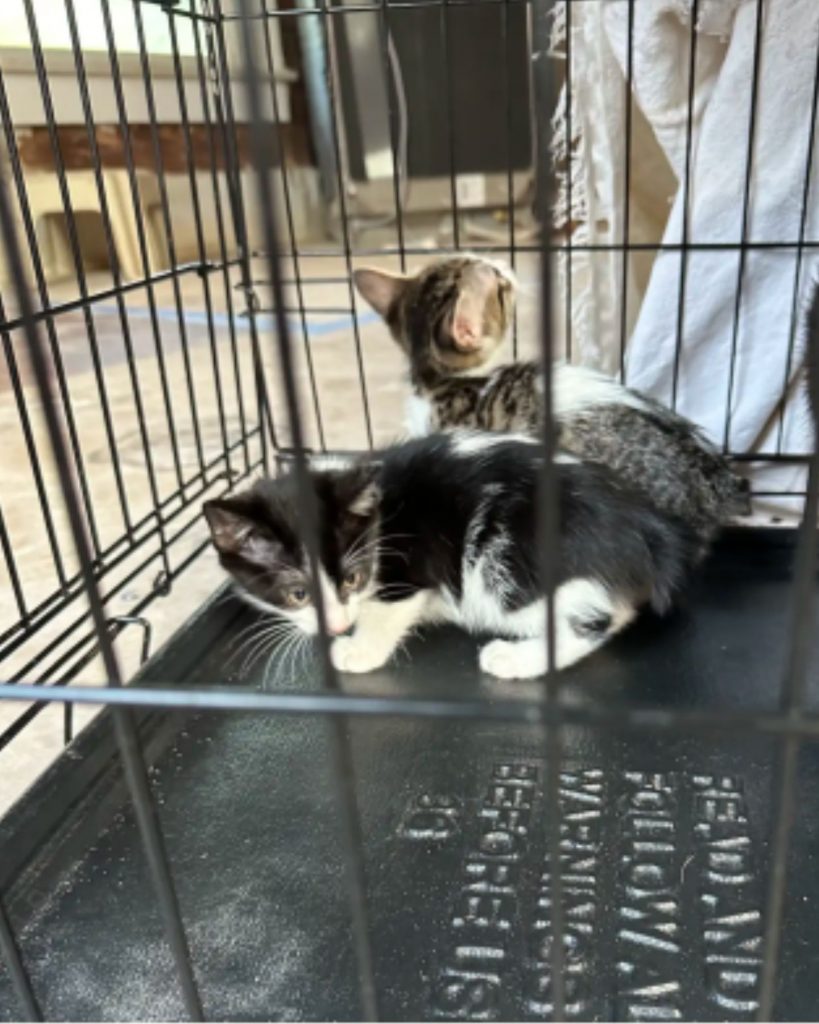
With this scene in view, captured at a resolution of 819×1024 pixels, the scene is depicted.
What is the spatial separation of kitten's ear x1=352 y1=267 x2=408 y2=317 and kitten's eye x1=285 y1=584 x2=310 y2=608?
733mm

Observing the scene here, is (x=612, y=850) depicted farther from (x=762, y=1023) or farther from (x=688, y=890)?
(x=762, y=1023)

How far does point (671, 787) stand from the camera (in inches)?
39.2

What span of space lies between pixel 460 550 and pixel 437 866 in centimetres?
48

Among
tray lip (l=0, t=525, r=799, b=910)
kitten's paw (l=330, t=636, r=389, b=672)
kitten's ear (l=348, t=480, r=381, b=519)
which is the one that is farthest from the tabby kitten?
tray lip (l=0, t=525, r=799, b=910)

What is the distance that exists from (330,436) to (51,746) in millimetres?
1152

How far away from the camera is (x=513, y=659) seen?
1247 millimetres

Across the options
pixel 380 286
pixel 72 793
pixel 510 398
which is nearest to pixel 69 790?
pixel 72 793

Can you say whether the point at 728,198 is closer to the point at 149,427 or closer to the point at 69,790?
the point at 69,790

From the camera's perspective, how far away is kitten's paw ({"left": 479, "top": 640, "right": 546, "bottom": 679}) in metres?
1.24

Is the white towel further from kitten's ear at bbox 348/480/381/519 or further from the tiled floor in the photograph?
kitten's ear at bbox 348/480/381/519

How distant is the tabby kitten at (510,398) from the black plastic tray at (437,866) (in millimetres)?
300

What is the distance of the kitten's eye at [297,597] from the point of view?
124 centimetres

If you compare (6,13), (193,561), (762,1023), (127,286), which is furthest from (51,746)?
(6,13)

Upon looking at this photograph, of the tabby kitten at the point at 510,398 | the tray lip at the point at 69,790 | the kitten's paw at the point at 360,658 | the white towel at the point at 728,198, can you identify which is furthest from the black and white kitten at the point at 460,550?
the white towel at the point at 728,198
